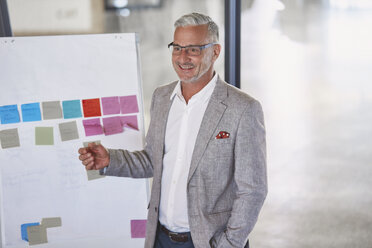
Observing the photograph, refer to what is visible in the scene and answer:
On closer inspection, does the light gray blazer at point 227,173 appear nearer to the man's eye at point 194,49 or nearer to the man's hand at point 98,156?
the man's eye at point 194,49

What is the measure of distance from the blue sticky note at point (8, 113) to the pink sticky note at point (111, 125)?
0.48 metres

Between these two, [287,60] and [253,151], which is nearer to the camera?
[253,151]

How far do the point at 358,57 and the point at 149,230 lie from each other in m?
1.47

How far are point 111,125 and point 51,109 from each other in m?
0.34

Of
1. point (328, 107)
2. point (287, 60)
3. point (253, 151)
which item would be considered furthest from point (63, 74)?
point (328, 107)

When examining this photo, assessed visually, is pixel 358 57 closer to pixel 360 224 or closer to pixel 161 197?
pixel 360 224

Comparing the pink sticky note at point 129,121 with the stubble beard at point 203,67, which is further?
the pink sticky note at point 129,121

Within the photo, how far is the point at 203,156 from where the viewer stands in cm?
149

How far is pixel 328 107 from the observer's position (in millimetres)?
2219

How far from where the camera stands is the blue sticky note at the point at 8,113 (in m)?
2.01

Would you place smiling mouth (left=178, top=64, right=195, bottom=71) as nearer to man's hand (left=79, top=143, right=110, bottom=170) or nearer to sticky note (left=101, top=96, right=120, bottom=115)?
man's hand (left=79, top=143, right=110, bottom=170)

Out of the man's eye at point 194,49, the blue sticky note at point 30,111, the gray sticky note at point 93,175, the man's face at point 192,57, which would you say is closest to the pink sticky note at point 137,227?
the gray sticky note at point 93,175

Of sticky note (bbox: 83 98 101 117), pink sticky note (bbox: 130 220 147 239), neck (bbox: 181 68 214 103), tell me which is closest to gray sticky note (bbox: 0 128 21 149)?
sticky note (bbox: 83 98 101 117)

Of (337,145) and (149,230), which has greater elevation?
(337,145)
